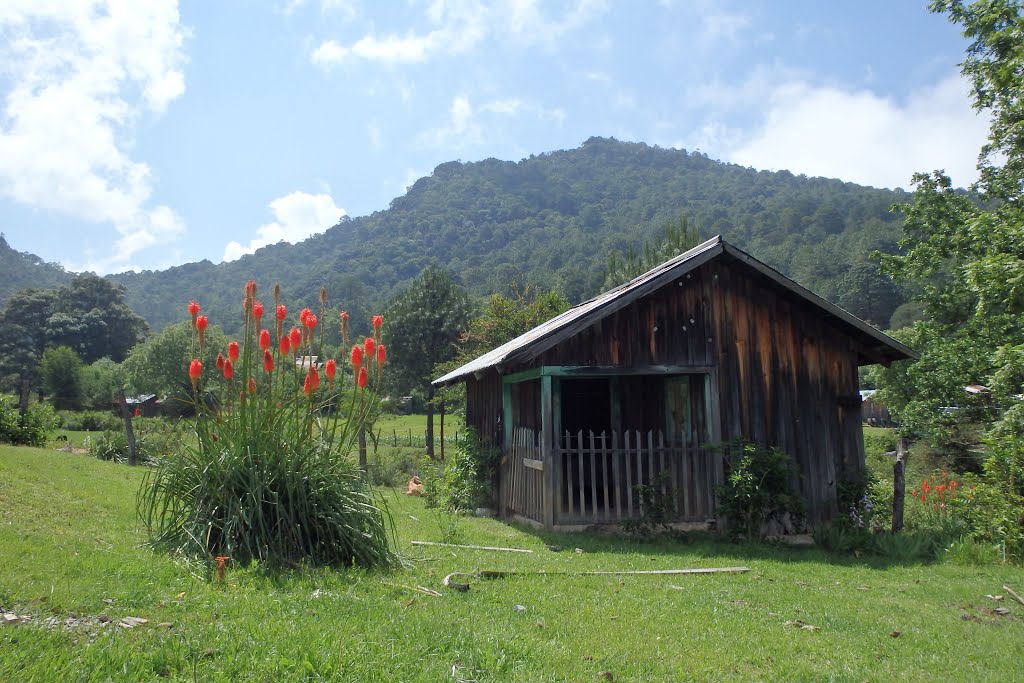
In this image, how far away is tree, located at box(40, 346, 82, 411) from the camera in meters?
54.9

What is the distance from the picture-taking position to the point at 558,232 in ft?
357

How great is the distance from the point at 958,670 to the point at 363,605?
417 cm

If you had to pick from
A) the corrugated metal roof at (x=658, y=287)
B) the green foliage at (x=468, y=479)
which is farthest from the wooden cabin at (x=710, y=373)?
the green foliage at (x=468, y=479)

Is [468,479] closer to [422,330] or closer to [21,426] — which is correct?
[21,426]

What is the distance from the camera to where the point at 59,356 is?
5688 cm

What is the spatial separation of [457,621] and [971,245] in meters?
17.1

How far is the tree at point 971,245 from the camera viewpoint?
15.2 m

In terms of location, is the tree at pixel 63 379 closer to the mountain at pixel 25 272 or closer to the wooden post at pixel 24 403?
the wooden post at pixel 24 403

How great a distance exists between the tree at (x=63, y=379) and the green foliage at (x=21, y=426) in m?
39.5

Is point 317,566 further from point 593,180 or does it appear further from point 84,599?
point 593,180

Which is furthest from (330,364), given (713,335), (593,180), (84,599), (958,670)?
(593,180)

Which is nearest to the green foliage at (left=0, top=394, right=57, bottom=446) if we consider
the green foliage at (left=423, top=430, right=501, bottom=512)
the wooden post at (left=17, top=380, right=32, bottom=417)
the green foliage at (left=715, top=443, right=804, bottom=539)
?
the wooden post at (left=17, top=380, right=32, bottom=417)

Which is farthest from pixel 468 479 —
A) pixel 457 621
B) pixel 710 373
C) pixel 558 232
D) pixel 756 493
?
pixel 558 232

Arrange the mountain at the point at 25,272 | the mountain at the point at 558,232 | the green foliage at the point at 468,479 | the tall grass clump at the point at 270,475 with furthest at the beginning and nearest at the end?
1. the mountain at the point at 25,272
2. the mountain at the point at 558,232
3. the green foliage at the point at 468,479
4. the tall grass clump at the point at 270,475
